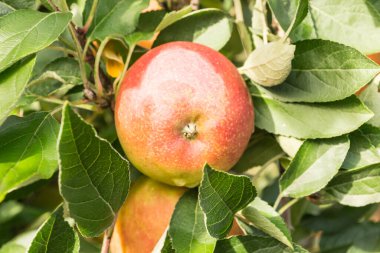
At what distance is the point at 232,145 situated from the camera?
878 mm

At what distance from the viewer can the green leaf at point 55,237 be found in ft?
2.61

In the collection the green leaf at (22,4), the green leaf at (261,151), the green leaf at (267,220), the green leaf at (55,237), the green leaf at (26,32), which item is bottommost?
the green leaf at (261,151)

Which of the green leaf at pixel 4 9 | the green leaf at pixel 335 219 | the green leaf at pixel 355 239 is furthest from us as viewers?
the green leaf at pixel 335 219

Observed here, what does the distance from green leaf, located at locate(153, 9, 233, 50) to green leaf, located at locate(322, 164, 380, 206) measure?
283 millimetres

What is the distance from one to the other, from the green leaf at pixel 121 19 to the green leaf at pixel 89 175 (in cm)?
26

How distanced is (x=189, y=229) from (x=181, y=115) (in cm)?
15

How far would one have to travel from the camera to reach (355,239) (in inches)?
49.8

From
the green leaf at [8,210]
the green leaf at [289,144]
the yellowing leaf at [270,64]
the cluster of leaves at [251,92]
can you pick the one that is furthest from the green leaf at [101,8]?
the green leaf at [8,210]

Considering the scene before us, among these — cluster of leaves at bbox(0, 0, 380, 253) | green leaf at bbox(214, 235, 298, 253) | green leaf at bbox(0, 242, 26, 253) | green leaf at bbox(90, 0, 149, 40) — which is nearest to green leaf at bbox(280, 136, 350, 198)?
cluster of leaves at bbox(0, 0, 380, 253)

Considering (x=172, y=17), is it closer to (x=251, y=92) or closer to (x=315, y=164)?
(x=251, y=92)

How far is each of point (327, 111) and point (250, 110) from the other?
4.8 inches

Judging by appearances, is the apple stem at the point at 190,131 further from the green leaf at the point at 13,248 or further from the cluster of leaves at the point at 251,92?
the green leaf at the point at 13,248

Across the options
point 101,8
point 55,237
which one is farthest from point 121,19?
point 55,237

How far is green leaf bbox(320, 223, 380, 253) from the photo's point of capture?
1158mm
